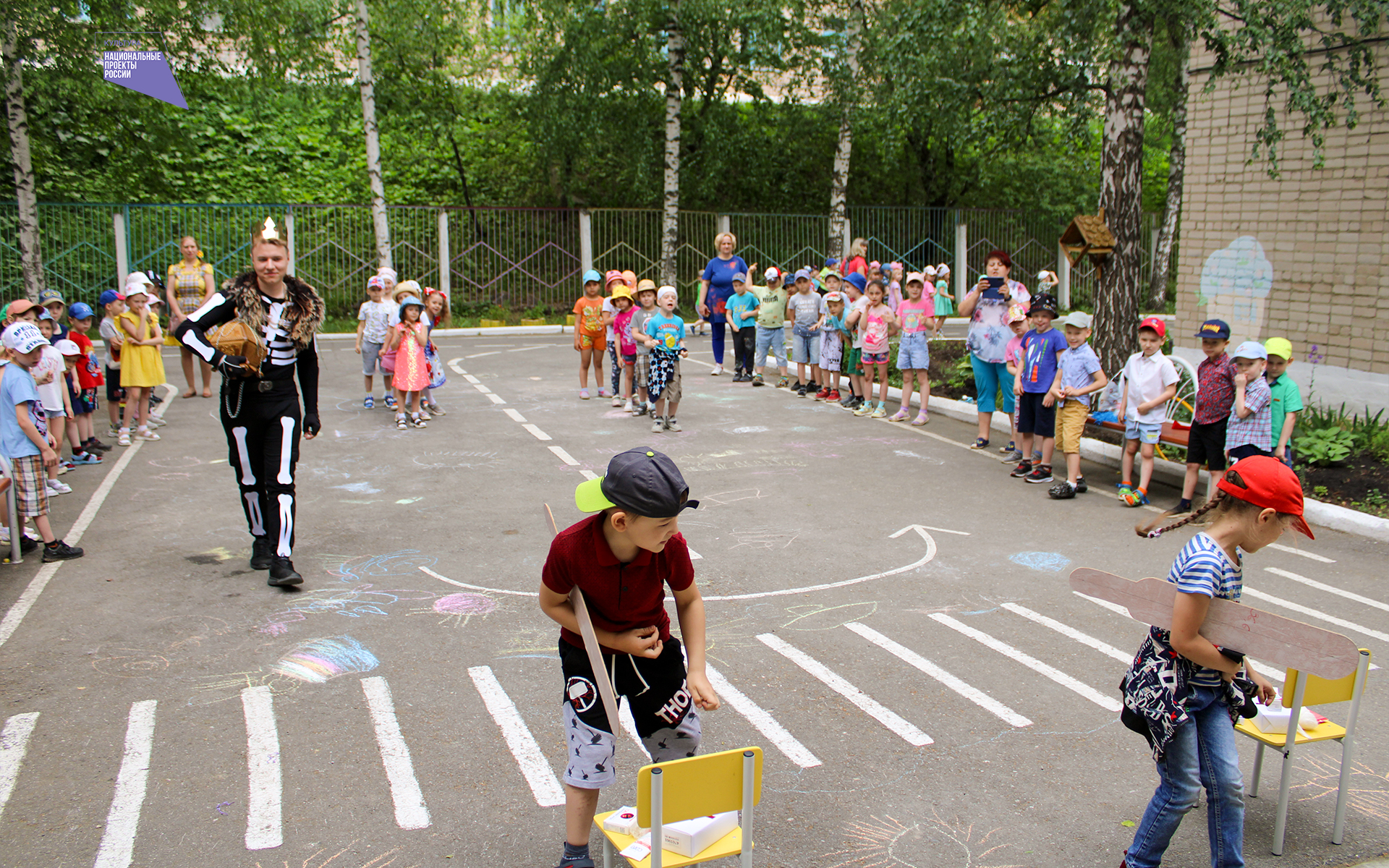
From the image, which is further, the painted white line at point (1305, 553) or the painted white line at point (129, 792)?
the painted white line at point (1305, 553)

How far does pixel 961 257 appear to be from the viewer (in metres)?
28.5

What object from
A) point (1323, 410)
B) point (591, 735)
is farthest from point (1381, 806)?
point (1323, 410)

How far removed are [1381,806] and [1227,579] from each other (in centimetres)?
173

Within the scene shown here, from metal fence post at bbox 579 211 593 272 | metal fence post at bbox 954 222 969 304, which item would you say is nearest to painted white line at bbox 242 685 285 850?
metal fence post at bbox 579 211 593 272

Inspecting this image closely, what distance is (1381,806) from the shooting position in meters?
4.25

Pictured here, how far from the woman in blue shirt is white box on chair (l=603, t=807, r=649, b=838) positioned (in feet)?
43.1

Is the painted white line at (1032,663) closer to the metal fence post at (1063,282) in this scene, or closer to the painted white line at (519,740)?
the painted white line at (519,740)

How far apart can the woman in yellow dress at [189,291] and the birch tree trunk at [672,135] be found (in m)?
10.6

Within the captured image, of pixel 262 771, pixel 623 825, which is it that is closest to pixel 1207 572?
pixel 623 825

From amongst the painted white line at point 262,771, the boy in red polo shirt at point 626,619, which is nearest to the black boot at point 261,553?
the painted white line at point 262,771

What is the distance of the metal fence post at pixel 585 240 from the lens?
25.4 m

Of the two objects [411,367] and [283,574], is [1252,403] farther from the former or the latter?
[411,367]

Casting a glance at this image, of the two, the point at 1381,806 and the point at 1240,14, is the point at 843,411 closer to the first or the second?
the point at 1240,14

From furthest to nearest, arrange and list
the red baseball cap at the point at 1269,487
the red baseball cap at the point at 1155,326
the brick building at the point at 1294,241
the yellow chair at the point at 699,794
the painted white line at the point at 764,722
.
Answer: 1. the brick building at the point at 1294,241
2. the red baseball cap at the point at 1155,326
3. the painted white line at the point at 764,722
4. the red baseball cap at the point at 1269,487
5. the yellow chair at the point at 699,794
